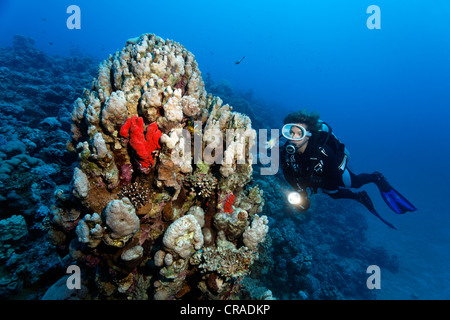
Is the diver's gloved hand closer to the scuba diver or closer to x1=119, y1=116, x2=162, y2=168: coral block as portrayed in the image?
the scuba diver

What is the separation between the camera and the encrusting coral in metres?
2.48

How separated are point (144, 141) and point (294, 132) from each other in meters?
4.23

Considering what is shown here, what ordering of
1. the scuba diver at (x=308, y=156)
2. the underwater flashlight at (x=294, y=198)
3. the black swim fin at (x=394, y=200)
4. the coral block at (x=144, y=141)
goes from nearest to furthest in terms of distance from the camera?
the coral block at (x=144, y=141)
the scuba diver at (x=308, y=156)
the underwater flashlight at (x=294, y=198)
the black swim fin at (x=394, y=200)

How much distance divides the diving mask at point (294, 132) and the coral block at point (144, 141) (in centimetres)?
371

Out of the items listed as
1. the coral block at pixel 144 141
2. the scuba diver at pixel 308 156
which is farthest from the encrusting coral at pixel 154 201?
the scuba diver at pixel 308 156

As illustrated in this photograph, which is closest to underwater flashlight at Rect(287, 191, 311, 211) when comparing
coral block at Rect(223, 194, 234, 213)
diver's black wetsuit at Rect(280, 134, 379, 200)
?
diver's black wetsuit at Rect(280, 134, 379, 200)

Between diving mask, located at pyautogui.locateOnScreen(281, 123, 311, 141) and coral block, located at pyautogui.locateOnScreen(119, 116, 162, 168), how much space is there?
371 cm

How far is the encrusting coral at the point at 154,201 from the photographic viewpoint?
97.5 inches

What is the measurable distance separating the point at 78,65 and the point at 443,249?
46178 millimetres

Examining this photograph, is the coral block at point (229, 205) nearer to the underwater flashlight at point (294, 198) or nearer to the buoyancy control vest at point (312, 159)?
the buoyancy control vest at point (312, 159)

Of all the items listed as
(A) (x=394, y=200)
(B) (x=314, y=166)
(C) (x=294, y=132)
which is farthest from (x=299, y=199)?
(A) (x=394, y=200)
